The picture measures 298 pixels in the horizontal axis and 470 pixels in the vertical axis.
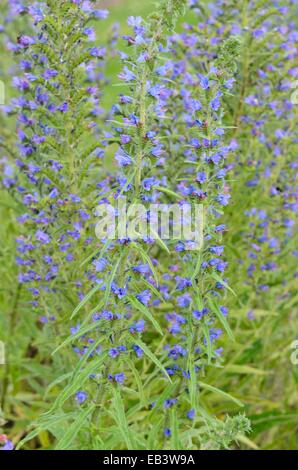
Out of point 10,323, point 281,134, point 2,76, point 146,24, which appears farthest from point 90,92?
point 2,76

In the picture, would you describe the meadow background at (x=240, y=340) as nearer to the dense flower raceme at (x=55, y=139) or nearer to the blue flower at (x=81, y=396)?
the dense flower raceme at (x=55, y=139)

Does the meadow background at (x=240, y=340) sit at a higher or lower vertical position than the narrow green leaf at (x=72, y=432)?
higher

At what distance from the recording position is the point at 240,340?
454 centimetres

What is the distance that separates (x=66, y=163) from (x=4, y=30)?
72.5 inches

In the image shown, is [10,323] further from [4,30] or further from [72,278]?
[4,30]

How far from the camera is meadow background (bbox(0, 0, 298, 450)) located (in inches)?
158

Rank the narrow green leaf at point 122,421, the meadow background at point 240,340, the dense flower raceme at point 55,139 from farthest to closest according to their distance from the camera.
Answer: the meadow background at point 240,340 < the dense flower raceme at point 55,139 < the narrow green leaf at point 122,421

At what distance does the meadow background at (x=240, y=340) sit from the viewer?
4020 millimetres

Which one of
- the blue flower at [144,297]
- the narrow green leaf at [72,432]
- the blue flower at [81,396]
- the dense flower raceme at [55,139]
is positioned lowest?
the narrow green leaf at [72,432]

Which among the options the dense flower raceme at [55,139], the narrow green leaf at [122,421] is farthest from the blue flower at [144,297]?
the dense flower raceme at [55,139]

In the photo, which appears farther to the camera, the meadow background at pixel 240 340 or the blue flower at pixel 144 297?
the meadow background at pixel 240 340

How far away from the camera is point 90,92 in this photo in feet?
10.8

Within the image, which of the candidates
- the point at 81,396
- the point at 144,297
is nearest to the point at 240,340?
Result: the point at 81,396

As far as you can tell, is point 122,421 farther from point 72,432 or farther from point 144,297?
point 144,297
